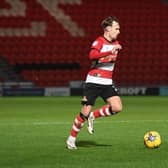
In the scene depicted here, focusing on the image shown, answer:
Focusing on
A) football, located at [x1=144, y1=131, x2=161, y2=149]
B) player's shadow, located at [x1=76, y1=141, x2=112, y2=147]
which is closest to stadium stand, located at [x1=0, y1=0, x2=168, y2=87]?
player's shadow, located at [x1=76, y1=141, x2=112, y2=147]

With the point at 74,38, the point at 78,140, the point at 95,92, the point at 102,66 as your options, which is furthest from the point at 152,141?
the point at 74,38

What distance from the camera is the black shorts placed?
805 centimetres

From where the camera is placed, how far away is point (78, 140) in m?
9.11

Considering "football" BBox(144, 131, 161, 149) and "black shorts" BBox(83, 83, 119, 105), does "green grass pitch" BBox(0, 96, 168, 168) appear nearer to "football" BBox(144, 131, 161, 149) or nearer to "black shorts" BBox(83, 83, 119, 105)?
"football" BBox(144, 131, 161, 149)

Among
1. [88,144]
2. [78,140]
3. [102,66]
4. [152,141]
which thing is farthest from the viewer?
[78,140]

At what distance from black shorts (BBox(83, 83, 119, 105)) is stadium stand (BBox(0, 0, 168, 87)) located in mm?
15648

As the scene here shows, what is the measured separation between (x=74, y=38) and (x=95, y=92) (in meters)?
18.0

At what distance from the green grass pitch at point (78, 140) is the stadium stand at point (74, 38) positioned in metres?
8.83

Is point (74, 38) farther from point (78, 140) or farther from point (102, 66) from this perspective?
point (102, 66)

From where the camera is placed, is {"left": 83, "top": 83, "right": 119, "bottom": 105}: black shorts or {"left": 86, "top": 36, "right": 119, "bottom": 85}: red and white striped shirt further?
{"left": 83, "top": 83, "right": 119, "bottom": 105}: black shorts

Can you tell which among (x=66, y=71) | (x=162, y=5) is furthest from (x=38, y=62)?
(x=162, y=5)

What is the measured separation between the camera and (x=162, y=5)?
27.0 meters

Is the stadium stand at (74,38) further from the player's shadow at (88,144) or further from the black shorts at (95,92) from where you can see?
the black shorts at (95,92)

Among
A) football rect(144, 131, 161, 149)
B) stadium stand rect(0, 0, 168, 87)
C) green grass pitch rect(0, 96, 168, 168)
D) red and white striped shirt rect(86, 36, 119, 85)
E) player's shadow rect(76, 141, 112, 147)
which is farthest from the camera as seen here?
stadium stand rect(0, 0, 168, 87)
